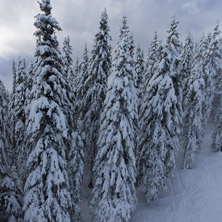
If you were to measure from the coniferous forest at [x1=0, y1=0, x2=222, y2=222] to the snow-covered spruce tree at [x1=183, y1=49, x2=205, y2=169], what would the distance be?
0.41ft

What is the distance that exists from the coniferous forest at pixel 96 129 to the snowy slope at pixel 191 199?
2.59m

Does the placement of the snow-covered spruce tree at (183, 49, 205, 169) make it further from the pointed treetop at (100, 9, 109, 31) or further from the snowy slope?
the pointed treetop at (100, 9, 109, 31)

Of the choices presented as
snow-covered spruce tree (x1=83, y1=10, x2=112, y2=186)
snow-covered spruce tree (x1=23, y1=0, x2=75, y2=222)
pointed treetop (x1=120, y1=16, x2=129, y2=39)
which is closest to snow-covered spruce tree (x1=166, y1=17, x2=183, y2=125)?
pointed treetop (x1=120, y1=16, x2=129, y2=39)

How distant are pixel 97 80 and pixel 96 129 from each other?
17.9 feet

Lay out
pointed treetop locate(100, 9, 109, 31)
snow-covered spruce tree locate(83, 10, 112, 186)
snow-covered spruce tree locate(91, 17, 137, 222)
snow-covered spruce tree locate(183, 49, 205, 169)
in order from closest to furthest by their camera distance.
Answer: snow-covered spruce tree locate(91, 17, 137, 222)
pointed treetop locate(100, 9, 109, 31)
snow-covered spruce tree locate(83, 10, 112, 186)
snow-covered spruce tree locate(183, 49, 205, 169)

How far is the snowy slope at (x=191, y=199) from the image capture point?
16.1m

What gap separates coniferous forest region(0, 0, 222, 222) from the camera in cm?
919

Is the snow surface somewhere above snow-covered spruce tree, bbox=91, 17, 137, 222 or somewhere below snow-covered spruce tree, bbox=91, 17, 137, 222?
below

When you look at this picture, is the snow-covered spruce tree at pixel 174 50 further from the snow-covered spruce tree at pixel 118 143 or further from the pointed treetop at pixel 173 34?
the snow-covered spruce tree at pixel 118 143

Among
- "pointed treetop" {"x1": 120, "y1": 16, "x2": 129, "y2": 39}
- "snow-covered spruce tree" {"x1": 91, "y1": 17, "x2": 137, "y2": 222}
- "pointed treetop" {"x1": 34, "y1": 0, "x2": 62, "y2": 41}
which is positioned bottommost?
"snow-covered spruce tree" {"x1": 91, "y1": 17, "x2": 137, "y2": 222}

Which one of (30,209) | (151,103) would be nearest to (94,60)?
(151,103)

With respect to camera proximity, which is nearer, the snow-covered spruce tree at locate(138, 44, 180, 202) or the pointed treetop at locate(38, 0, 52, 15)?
the pointed treetop at locate(38, 0, 52, 15)

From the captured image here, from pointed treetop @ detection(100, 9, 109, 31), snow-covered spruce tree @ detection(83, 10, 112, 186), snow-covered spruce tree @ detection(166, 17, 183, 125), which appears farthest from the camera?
snow-covered spruce tree @ detection(83, 10, 112, 186)

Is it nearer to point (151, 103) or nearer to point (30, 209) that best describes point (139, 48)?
point (151, 103)
